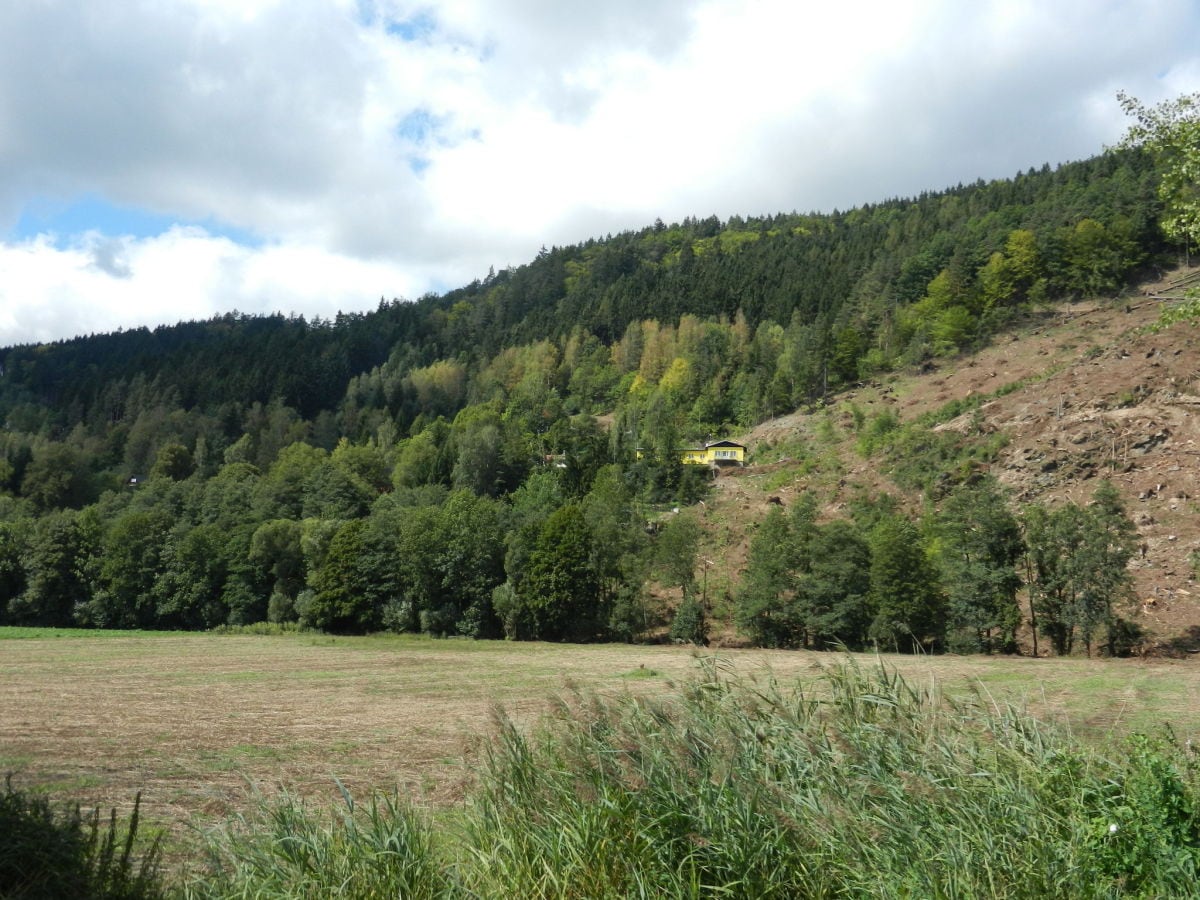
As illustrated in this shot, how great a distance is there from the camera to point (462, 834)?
26.1 feet

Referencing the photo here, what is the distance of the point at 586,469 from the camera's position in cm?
10119

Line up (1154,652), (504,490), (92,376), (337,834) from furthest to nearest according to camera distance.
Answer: (92,376) → (504,490) → (1154,652) → (337,834)

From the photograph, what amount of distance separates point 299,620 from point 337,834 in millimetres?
62826

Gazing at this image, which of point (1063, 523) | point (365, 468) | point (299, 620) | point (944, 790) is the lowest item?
point (299, 620)

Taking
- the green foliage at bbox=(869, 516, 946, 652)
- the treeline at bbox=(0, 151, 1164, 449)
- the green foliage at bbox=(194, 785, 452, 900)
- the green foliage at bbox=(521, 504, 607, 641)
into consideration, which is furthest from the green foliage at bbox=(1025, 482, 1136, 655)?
the treeline at bbox=(0, 151, 1164, 449)

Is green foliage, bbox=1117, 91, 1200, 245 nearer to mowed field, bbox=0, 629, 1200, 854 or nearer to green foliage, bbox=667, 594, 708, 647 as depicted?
mowed field, bbox=0, 629, 1200, 854

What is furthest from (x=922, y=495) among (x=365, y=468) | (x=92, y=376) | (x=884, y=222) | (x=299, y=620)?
(x=92, y=376)

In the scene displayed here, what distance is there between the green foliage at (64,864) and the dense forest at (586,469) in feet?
26.1

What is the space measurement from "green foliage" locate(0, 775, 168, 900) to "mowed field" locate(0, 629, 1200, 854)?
2.25 feet

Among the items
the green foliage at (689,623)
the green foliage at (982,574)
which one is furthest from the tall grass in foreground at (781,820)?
the green foliage at (689,623)

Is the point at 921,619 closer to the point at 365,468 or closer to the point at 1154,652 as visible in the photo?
the point at 1154,652

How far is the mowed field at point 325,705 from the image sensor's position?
14.2 metres

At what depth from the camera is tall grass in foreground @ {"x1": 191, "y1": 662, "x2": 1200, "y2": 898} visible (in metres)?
6.55

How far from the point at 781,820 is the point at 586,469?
308 ft
